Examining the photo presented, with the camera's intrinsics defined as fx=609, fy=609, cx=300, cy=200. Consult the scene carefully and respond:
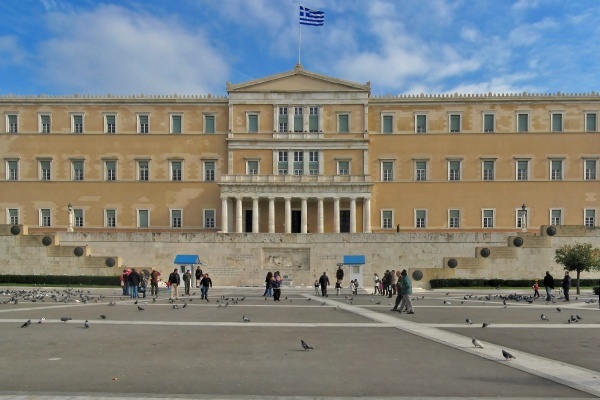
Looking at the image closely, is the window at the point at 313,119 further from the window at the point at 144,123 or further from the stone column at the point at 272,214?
the window at the point at 144,123

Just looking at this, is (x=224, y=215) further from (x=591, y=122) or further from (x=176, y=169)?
(x=591, y=122)

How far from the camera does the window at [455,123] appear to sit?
59875mm

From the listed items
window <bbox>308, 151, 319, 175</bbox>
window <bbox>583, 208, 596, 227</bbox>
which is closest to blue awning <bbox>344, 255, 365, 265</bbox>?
window <bbox>308, 151, 319, 175</bbox>

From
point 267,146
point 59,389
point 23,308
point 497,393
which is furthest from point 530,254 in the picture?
point 59,389

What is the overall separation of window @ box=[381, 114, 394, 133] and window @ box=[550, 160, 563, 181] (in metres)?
15.7

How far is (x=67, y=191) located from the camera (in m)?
59.8

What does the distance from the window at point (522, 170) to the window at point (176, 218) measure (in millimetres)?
33119

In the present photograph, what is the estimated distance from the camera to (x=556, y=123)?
194ft

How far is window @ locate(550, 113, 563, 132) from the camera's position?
59.0 meters

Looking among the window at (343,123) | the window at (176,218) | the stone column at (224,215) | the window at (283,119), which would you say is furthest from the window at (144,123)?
the window at (343,123)

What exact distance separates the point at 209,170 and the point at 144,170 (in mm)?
6458

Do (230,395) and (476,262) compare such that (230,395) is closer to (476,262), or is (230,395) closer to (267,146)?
(476,262)

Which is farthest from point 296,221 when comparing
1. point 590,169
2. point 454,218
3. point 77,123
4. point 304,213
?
point 590,169

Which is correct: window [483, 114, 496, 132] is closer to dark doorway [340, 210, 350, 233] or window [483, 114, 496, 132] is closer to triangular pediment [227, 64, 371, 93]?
triangular pediment [227, 64, 371, 93]
